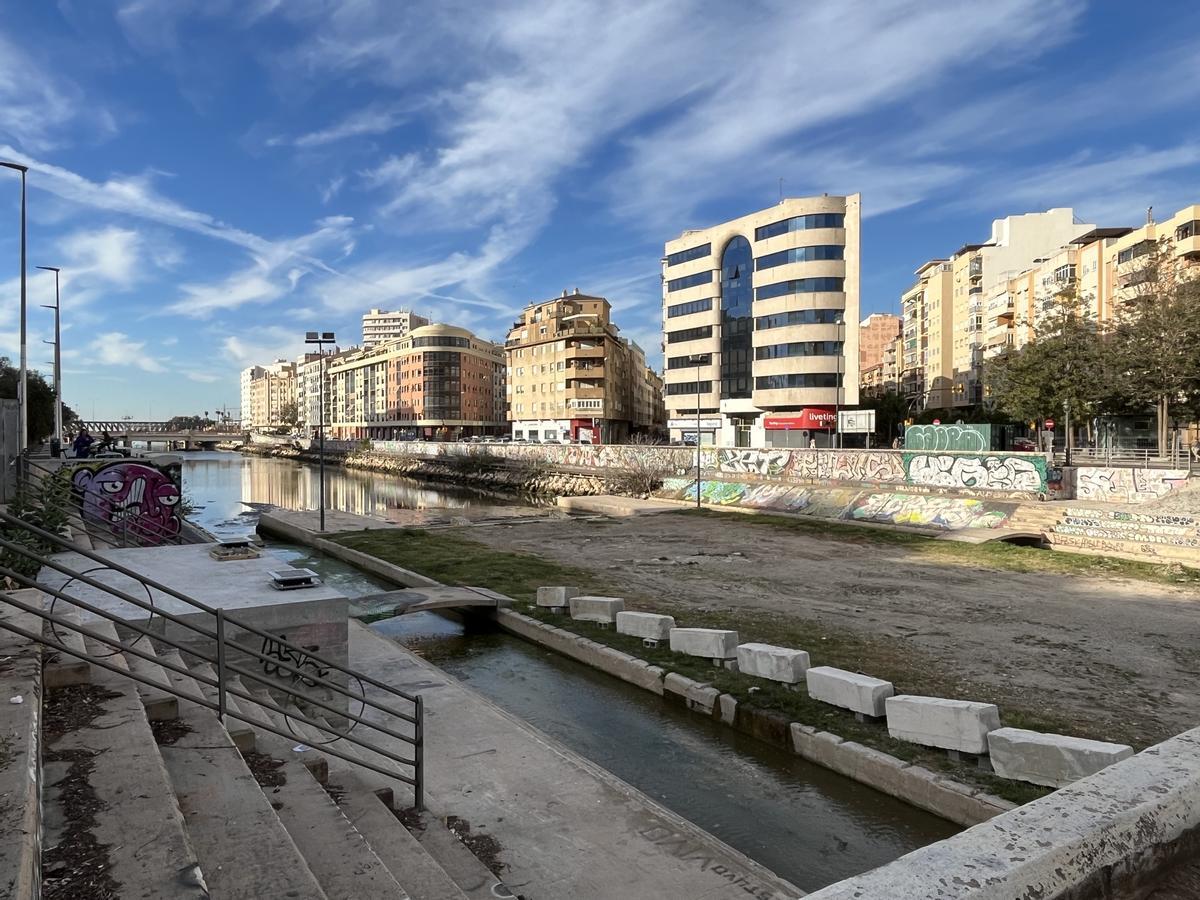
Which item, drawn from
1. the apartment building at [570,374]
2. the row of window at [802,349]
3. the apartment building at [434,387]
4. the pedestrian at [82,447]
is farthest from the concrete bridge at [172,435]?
the pedestrian at [82,447]

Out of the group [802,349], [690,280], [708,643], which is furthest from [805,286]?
[708,643]

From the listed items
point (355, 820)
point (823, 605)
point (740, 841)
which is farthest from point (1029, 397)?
point (355, 820)

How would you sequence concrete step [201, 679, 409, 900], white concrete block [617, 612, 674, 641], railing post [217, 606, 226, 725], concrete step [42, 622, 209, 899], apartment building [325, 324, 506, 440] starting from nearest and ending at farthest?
concrete step [42, 622, 209, 899] → concrete step [201, 679, 409, 900] → railing post [217, 606, 226, 725] → white concrete block [617, 612, 674, 641] → apartment building [325, 324, 506, 440]

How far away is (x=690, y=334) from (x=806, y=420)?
1801 centimetres

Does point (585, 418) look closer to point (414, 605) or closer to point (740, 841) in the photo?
point (414, 605)

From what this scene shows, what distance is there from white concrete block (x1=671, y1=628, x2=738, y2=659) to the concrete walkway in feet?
13.0

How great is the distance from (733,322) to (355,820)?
2785 inches

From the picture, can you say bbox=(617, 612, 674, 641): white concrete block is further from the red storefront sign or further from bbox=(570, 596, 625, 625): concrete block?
the red storefront sign

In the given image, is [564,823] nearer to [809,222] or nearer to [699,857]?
[699,857]

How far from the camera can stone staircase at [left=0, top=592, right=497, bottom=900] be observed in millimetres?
3535

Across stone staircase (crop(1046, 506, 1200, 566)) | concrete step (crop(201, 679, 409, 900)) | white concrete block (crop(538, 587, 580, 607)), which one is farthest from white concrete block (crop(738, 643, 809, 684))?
stone staircase (crop(1046, 506, 1200, 566))

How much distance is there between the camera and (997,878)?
2336 millimetres

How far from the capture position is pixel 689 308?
77.2 m

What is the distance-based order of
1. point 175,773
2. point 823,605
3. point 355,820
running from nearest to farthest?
1. point 175,773
2. point 355,820
3. point 823,605
